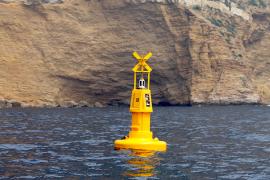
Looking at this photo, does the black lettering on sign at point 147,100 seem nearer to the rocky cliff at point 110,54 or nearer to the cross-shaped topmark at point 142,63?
the cross-shaped topmark at point 142,63

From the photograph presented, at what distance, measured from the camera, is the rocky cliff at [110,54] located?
83500 millimetres

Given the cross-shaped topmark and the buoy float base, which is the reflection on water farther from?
the cross-shaped topmark

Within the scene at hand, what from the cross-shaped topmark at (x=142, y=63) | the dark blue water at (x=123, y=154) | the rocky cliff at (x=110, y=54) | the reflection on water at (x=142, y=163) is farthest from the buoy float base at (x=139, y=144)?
the rocky cliff at (x=110, y=54)

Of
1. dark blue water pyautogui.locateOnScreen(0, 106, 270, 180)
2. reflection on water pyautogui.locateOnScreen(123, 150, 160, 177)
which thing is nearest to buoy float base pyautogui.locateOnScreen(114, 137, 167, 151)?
reflection on water pyautogui.locateOnScreen(123, 150, 160, 177)

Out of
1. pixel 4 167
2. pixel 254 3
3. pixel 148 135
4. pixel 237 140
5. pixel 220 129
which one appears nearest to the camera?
pixel 4 167

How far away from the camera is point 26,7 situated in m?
84.9

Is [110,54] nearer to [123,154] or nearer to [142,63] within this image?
Result: [142,63]

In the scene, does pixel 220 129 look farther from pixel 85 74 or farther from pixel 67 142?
pixel 85 74

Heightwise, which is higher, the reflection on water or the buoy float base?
the buoy float base

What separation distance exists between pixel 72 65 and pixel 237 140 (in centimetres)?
4862

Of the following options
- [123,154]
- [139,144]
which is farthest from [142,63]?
[123,154]

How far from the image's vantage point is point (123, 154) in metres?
28.7

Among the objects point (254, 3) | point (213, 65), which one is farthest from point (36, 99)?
point (254, 3)

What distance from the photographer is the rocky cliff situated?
83500 millimetres
